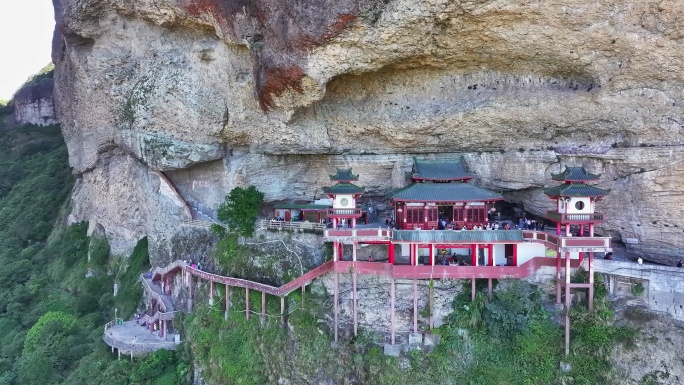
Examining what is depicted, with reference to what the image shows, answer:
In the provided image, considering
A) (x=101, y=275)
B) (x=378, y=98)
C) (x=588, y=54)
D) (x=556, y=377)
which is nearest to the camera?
(x=556, y=377)

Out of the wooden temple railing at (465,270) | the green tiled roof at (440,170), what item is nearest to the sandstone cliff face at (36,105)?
the green tiled roof at (440,170)

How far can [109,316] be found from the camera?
1088 inches

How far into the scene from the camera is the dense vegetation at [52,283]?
76.3ft

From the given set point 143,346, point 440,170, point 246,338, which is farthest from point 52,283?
point 440,170

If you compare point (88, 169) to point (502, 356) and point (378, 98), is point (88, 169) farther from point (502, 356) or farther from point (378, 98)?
point (502, 356)

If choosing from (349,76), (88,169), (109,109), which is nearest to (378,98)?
(349,76)

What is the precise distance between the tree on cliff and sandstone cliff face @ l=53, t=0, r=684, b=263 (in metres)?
2.70

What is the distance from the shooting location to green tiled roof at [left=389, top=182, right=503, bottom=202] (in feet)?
65.9

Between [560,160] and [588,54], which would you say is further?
[560,160]

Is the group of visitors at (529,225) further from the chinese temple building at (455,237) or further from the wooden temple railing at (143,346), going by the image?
the wooden temple railing at (143,346)

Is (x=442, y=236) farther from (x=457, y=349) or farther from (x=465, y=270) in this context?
(x=457, y=349)

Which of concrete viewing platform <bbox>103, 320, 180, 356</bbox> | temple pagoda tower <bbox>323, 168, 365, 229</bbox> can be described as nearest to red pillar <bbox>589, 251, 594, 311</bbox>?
temple pagoda tower <bbox>323, 168, 365, 229</bbox>

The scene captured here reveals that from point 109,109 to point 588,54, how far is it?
24767 mm

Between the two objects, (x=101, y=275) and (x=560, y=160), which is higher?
(x=560, y=160)
